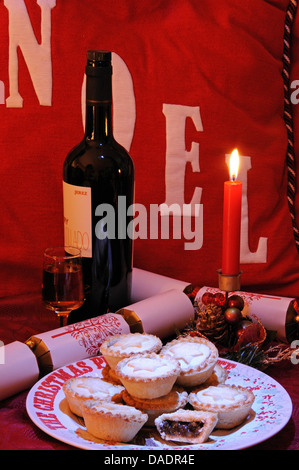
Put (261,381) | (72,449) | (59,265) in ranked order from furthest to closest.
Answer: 1. (59,265)
2. (261,381)
3. (72,449)

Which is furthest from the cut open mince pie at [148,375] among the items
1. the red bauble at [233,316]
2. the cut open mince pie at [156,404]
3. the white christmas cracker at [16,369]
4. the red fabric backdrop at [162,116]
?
the red fabric backdrop at [162,116]

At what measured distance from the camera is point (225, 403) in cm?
84

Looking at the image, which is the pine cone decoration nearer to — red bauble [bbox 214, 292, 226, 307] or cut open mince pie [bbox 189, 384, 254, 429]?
red bauble [bbox 214, 292, 226, 307]

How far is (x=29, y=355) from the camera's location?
0.96 m

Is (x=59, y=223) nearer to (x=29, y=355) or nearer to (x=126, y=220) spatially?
(x=126, y=220)

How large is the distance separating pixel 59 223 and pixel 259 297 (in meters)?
0.44

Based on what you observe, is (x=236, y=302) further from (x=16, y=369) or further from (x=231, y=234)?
(x=16, y=369)

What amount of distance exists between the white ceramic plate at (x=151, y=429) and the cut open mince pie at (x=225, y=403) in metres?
0.01

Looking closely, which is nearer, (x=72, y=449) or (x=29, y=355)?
(x=72, y=449)

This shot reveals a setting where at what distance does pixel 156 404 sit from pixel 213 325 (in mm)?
298

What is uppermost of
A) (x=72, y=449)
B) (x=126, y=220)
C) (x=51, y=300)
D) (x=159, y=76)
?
(x=159, y=76)

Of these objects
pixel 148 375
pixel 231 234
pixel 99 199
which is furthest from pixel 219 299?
pixel 148 375

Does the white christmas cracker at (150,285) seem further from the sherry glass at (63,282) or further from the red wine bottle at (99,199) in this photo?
the sherry glass at (63,282)

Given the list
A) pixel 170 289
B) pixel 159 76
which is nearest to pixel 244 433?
pixel 170 289
